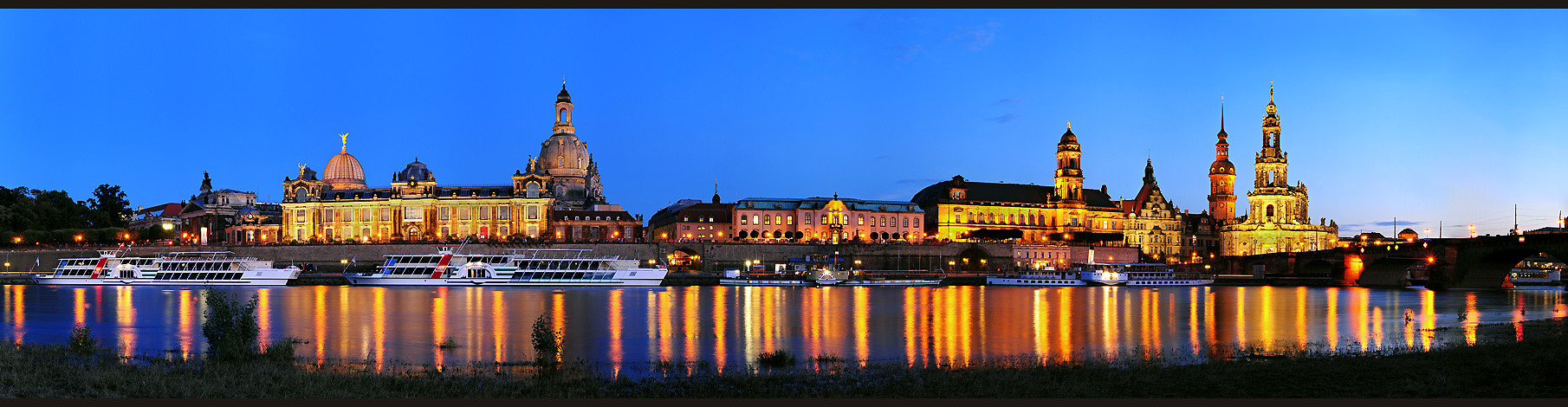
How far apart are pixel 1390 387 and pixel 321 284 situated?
8743cm

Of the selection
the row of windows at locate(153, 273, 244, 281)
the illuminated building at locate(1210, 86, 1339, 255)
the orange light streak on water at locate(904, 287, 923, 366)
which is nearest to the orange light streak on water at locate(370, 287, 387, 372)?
the orange light streak on water at locate(904, 287, 923, 366)

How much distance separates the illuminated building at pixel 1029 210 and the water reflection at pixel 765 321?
60386 mm

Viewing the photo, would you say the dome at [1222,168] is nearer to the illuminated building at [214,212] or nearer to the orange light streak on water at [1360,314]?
the orange light streak on water at [1360,314]

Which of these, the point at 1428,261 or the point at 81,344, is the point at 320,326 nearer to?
the point at 81,344

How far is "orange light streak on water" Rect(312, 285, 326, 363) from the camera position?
115 ft

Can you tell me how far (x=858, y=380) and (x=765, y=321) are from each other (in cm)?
2800

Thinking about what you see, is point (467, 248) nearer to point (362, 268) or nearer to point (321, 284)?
point (362, 268)

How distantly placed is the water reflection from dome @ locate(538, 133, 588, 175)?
2587 inches

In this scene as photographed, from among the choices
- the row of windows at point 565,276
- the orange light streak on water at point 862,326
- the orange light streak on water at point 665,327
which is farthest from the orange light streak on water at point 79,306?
the orange light streak on water at point 862,326

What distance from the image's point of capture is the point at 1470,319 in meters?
53.3

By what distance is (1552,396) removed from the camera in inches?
822

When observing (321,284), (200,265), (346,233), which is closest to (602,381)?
(321,284)

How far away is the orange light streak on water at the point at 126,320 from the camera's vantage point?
122 feet

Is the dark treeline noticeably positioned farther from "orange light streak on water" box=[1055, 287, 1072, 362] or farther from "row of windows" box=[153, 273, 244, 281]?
"orange light streak on water" box=[1055, 287, 1072, 362]
